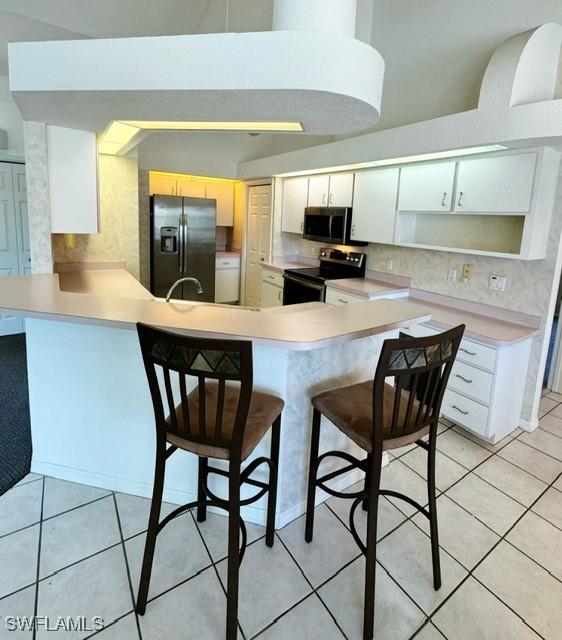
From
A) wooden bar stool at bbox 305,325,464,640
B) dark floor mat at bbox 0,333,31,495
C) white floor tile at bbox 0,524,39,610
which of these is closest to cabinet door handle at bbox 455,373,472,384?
wooden bar stool at bbox 305,325,464,640

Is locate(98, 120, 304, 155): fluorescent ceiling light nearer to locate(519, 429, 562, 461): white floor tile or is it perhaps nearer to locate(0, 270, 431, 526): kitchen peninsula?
locate(0, 270, 431, 526): kitchen peninsula

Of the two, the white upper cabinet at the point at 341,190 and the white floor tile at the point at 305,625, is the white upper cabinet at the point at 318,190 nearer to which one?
the white upper cabinet at the point at 341,190

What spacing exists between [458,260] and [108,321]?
9.52 feet

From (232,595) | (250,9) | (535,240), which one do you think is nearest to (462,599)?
(232,595)

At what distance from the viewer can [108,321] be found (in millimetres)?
1622

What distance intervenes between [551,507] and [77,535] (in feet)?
8.16

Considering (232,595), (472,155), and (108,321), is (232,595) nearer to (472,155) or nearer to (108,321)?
(108,321)

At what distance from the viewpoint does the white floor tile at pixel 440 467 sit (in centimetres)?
241

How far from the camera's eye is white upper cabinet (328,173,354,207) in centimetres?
414

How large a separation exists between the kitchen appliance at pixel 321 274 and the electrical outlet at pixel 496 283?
4.82 ft

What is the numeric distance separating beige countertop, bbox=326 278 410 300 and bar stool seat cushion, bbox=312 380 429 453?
184 cm

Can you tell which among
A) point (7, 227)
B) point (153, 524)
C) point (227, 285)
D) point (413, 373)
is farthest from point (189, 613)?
point (227, 285)

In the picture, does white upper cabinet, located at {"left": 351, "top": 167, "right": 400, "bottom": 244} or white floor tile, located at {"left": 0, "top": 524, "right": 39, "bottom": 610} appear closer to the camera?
white floor tile, located at {"left": 0, "top": 524, "right": 39, "bottom": 610}

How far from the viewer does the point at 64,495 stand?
211cm
